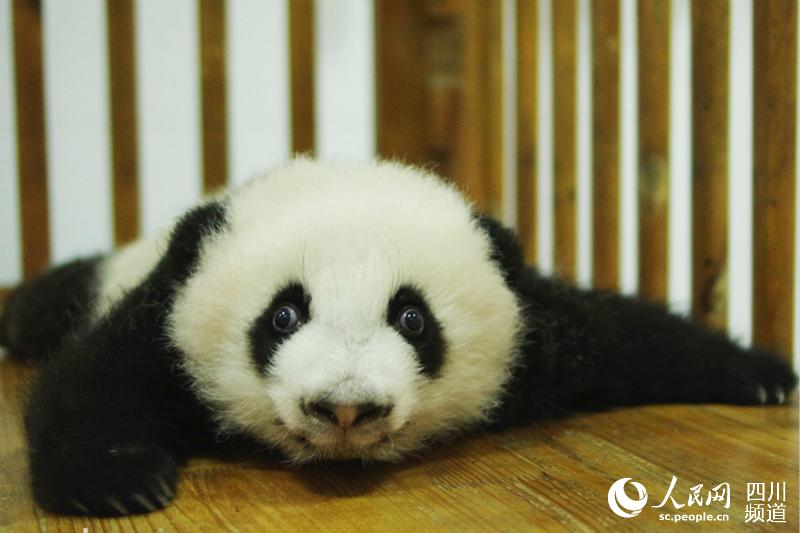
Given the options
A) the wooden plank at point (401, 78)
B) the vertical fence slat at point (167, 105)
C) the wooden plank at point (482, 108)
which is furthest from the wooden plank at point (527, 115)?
the vertical fence slat at point (167, 105)

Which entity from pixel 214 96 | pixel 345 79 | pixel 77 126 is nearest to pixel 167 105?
pixel 77 126

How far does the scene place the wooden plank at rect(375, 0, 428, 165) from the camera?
3.01 m

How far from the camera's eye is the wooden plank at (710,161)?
6.89ft

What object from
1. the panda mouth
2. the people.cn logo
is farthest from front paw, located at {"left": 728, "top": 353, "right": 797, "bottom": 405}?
the panda mouth

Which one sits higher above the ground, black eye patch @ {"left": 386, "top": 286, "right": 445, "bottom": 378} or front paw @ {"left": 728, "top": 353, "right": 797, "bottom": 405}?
black eye patch @ {"left": 386, "top": 286, "right": 445, "bottom": 378}

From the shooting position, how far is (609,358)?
1914mm

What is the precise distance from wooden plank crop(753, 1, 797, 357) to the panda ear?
65 centimetres

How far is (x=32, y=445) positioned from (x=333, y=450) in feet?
1.68

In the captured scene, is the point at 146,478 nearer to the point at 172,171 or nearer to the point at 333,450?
the point at 333,450

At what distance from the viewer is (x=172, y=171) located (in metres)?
3.27

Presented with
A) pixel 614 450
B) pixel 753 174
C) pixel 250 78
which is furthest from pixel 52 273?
pixel 753 174

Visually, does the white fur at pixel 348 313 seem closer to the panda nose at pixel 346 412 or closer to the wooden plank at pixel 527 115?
the panda nose at pixel 346 412

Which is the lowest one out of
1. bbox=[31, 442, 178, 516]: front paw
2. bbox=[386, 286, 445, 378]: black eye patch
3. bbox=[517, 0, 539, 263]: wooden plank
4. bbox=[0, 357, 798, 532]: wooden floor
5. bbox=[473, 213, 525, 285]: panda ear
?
bbox=[0, 357, 798, 532]: wooden floor

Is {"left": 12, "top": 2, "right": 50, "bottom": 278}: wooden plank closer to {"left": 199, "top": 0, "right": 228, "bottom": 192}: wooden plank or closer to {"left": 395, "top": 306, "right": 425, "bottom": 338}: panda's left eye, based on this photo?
{"left": 199, "top": 0, "right": 228, "bottom": 192}: wooden plank
